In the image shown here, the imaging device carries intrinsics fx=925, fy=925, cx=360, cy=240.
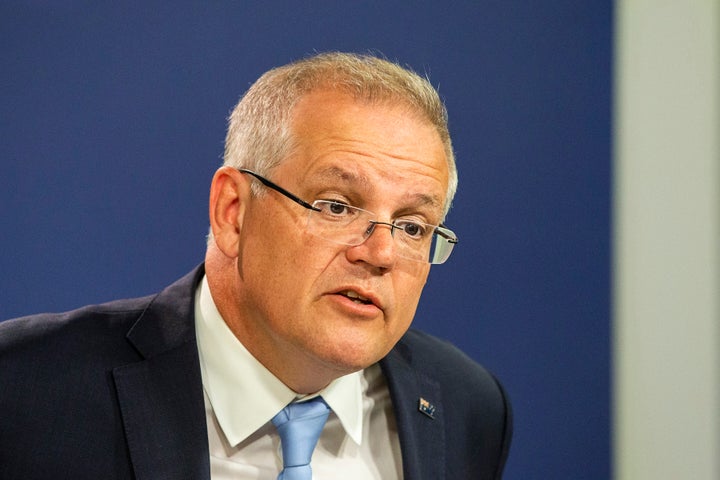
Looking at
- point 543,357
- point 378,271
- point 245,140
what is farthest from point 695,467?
point 245,140

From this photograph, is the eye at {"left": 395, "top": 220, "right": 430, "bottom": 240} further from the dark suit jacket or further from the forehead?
the dark suit jacket

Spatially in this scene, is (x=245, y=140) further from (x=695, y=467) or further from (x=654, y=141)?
(x=695, y=467)

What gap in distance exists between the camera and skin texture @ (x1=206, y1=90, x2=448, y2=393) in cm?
187

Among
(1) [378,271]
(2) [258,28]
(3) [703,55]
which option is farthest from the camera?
(3) [703,55]

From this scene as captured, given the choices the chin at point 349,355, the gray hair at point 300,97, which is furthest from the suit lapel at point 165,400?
the gray hair at point 300,97

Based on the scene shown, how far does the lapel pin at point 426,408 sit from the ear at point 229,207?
0.65m

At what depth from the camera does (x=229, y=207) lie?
2029mm

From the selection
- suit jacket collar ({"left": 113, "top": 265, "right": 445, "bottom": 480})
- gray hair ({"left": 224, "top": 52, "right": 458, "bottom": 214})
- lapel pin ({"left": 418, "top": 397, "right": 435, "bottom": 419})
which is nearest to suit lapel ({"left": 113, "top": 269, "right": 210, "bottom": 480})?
suit jacket collar ({"left": 113, "top": 265, "right": 445, "bottom": 480})

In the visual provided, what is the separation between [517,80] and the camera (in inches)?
120

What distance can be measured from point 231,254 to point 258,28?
95 cm

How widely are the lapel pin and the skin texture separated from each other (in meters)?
0.37

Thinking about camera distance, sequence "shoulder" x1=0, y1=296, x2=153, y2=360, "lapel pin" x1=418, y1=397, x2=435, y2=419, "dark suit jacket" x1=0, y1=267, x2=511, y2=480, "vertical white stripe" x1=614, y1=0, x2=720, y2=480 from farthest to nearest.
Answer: "vertical white stripe" x1=614, y1=0, x2=720, y2=480 < "lapel pin" x1=418, y1=397, x2=435, y2=419 < "shoulder" x1=0, y1=296, x2=153, y2=360 < "dark suit jacket" x1=0, y1=267, x2=511, y2=480

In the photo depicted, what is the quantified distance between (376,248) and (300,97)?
1.29 feet

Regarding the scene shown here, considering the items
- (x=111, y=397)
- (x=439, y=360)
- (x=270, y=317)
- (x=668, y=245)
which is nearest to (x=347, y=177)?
(x=270, y=317)
